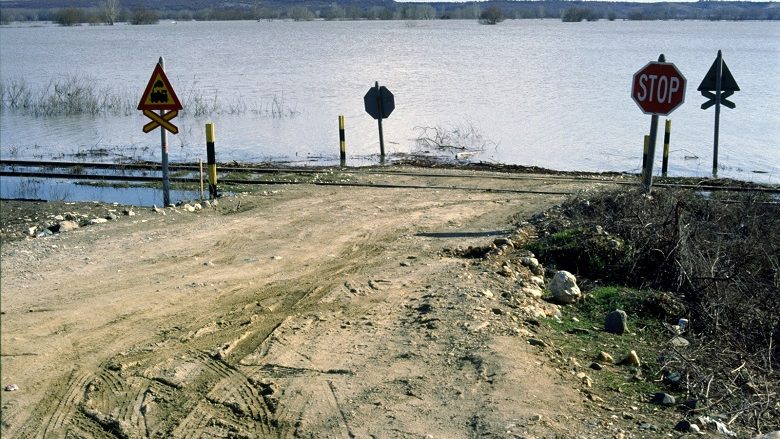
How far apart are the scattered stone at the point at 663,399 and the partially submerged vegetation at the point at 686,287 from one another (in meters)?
0.08

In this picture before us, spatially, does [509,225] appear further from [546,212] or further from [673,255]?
[673,255]

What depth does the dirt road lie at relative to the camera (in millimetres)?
6953

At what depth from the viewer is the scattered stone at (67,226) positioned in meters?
12.7

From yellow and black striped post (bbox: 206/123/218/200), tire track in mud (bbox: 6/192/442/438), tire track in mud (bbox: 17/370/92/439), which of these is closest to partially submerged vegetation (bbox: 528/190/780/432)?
tire track in mud (bbox: 6/192/442/438)

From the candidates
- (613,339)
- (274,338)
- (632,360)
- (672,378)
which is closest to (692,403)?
(672,378)

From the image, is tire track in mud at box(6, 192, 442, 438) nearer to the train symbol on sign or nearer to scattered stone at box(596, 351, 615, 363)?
scattered stone at box(596, 351, 615, 363)

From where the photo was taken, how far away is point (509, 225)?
45.3 feet

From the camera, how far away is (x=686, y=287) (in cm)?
1134

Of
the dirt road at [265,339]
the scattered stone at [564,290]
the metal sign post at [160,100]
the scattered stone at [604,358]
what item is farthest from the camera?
the metal sign post at [160,100]

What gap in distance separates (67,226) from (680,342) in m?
8.15

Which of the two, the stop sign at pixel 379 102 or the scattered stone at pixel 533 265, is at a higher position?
the stop sign at pixel 379 102

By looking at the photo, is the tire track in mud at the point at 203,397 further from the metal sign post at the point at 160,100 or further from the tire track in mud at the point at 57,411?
the metal sign post at the point at 160,100

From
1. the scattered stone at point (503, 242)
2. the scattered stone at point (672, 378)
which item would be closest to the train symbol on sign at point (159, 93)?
the scattered stone at point (503, 242)

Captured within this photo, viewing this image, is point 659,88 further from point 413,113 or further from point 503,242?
point 413,113
